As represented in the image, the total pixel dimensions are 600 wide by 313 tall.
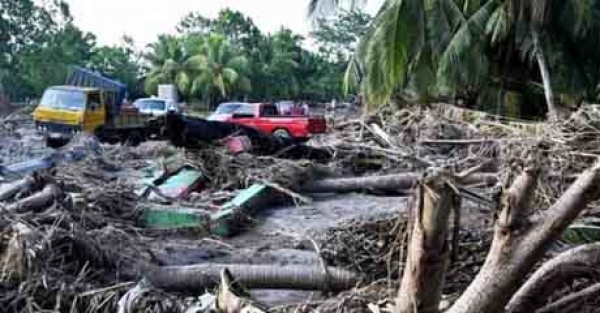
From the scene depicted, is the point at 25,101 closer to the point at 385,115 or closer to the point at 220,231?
the point at 385,115

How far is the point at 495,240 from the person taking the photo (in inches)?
121

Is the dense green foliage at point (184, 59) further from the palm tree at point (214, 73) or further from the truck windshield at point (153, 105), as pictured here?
the truck windshield at point (153, 105)

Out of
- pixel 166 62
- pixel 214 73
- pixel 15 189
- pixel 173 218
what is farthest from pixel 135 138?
pixel 166 62

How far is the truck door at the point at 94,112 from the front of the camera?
1991cm

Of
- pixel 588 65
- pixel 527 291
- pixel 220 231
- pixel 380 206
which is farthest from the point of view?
pixel 588 65

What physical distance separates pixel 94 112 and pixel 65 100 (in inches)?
34.8

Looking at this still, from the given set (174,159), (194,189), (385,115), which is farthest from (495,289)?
(385,115)

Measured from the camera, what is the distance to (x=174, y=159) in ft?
43.0

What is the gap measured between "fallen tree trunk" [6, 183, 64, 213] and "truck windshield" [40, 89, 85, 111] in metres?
12.7

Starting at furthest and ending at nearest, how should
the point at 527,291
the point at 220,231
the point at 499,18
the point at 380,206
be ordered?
the point at 499,18 < the point at 380,206 < the point at 220,231 < the point at 527,291

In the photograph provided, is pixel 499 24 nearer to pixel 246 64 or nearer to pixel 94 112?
pixel 94 112

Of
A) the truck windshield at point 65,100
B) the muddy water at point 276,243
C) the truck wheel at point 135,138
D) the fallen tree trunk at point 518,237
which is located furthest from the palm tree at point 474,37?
the fallen tree trunk at point 518,237

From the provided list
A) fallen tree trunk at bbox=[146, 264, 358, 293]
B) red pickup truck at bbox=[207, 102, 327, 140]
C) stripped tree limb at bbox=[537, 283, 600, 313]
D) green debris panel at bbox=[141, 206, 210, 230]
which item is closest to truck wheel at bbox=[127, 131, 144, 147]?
red pickup truck at bbox=[207, 102, 327, 140]

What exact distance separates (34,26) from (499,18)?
34.6 metres
